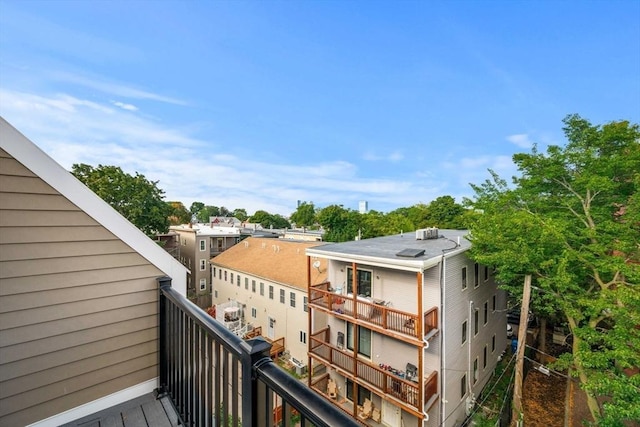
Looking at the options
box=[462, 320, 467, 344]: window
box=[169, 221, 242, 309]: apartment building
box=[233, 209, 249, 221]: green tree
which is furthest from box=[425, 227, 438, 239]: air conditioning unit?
box=[233, 209, 249, 221]: green tree

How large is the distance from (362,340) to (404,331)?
7.70ft

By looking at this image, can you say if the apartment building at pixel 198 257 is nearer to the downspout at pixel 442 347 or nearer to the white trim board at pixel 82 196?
the downspout at pixel 442 347

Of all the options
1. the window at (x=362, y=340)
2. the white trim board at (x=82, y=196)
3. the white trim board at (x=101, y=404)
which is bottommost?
the window at (x=362, y=340)

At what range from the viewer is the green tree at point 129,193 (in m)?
18.0

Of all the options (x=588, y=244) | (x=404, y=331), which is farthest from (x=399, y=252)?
(x=588, y=244)

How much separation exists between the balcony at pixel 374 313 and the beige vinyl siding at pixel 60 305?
658 centimetres

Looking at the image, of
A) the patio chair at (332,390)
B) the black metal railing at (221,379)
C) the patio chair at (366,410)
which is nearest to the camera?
the black metal railing at (221,379)

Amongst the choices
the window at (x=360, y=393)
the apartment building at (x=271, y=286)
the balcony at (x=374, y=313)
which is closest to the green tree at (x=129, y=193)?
the apartment building at (x=271, y=286)

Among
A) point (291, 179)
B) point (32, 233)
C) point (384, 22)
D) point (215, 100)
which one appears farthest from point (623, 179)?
point (291, 179)

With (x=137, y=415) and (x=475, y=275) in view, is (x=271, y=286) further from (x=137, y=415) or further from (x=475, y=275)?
(x=137, y=415)

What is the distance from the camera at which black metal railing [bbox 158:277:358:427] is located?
0.95 meters

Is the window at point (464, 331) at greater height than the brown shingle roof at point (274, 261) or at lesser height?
lesser

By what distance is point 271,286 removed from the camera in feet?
49.3

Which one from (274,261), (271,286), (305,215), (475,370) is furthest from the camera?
(305,215)
